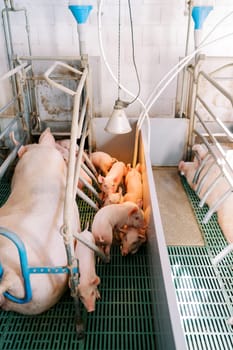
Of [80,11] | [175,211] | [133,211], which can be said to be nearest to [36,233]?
[133,211]

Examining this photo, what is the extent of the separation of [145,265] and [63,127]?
1.82m

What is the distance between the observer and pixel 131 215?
81.2 inches

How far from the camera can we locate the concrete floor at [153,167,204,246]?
2.18 m

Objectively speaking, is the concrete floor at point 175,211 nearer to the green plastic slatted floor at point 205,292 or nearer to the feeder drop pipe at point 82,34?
the green plastic slatted floor at point 205,292

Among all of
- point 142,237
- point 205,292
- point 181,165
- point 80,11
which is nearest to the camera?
point 205,292

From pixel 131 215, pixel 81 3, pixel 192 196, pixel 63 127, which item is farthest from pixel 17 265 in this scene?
pixel 63 127

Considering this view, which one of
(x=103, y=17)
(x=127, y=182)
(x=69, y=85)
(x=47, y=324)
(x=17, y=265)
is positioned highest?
(x=103, y=17)

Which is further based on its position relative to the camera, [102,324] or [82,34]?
[82,34]

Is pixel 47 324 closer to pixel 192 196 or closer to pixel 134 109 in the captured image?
pixel 192 196

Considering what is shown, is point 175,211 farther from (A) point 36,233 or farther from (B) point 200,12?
(B) point 200,12

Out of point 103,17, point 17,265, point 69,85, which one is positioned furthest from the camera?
point 69,85

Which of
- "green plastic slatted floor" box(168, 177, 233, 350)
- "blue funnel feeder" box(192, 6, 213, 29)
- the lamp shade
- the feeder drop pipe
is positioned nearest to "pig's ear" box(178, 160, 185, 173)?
"green plastic slatted floor" box(168, 177, 233, 350)

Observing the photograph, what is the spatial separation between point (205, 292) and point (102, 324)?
0.58 metres

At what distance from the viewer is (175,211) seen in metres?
2.48
